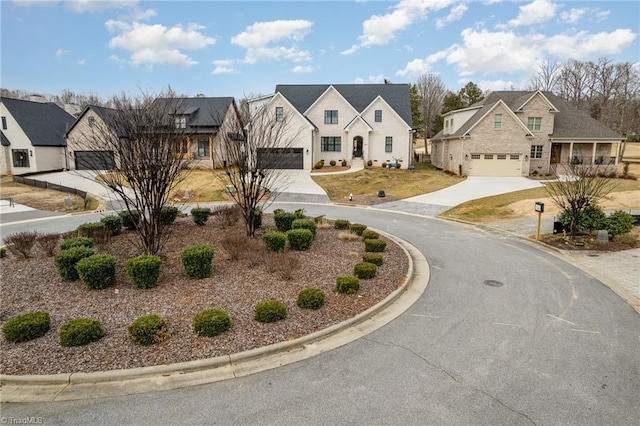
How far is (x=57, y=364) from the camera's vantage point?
621 centimetres

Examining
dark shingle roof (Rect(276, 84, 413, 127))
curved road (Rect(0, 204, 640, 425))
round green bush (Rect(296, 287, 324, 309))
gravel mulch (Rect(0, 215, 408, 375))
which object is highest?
dark shingle roof (Rect(276, 84, 413, 127))

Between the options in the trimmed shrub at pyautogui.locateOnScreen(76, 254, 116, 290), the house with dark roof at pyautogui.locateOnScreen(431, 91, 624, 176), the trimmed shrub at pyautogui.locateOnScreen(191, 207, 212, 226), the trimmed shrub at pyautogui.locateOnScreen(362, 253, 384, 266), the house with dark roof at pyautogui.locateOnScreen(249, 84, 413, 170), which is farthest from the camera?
the house with dark roof at pyautogui.locateOnScreen(249, 84, 413, 170)

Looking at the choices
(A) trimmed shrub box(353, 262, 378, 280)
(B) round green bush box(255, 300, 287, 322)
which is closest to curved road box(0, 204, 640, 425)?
(B) round green bush box(255, 300, 287, 322)

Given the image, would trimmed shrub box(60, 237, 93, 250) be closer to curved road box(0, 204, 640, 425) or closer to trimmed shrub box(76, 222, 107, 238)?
trimmed shrub box(76, 222, 107, 238)

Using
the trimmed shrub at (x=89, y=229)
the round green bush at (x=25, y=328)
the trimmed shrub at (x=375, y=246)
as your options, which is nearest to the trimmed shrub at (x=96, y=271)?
the round green bush at (x=25, y=328)

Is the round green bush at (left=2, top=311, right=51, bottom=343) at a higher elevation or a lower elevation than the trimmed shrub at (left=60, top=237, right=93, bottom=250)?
lower

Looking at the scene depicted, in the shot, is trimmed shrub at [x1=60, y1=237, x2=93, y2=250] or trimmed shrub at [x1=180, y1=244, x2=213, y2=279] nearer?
trimmed shrub at [x1=180, y1=244, x2=213, y2=279]

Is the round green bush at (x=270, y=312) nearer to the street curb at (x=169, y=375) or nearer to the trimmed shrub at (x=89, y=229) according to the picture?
the street curb at (x=169, y=375)

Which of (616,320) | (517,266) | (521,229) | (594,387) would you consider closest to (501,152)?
(521,229)

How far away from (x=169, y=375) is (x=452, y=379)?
4.63 meters

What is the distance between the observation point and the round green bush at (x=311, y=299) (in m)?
8.35

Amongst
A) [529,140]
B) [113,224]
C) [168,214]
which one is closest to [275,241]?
[168,214]

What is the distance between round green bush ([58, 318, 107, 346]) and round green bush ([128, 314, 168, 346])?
0.67 m

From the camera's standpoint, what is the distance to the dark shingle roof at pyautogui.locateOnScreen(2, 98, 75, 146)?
40031 millimetres
